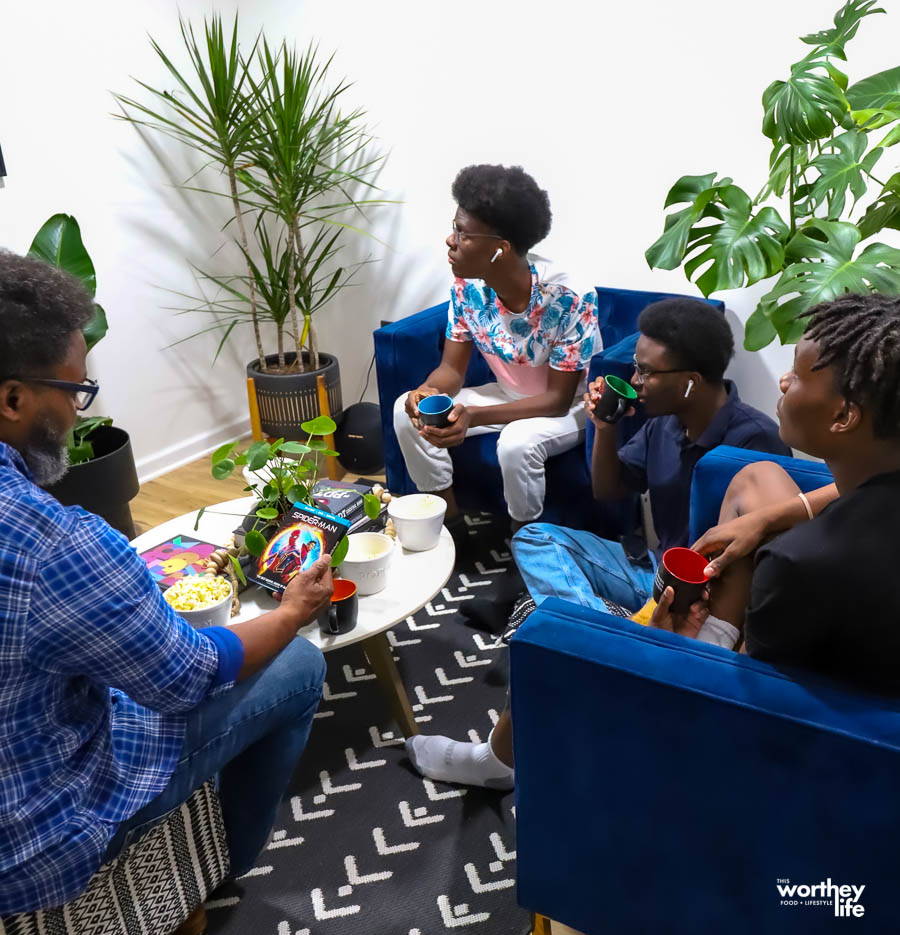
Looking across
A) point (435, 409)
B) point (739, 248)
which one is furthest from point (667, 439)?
point (435, 409)

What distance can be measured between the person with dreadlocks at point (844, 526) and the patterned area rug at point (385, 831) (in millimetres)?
864

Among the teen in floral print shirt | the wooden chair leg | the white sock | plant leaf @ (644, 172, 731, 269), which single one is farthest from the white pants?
the wooden chair leg

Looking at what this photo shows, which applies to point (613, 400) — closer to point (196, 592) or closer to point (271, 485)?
point (271, 485)

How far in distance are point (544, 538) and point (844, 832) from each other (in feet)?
3.51

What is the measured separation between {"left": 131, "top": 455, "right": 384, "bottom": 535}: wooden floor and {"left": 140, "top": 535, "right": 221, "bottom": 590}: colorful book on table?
49.6 inches

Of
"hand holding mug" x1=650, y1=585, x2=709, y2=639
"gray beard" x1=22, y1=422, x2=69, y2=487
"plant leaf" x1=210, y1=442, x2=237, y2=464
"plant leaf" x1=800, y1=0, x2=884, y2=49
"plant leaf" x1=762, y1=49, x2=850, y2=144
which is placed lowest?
"hand holding mug" x1=650, y1=585, x2=709, y2=639

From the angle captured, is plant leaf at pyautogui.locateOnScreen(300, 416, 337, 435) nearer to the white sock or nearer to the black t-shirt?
the white sock

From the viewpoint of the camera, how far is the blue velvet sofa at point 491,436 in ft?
8.34

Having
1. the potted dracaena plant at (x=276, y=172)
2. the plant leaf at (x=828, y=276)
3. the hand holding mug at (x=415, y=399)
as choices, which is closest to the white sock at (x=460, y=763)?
the hand holding mug at (x=415, y=399)

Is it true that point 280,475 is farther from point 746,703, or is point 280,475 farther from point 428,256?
point 428,256

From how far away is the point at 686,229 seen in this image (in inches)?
82.6

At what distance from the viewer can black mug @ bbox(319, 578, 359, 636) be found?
1.67 metres

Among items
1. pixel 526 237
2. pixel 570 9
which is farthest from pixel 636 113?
pixel 526 237

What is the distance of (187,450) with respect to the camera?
3.63m
